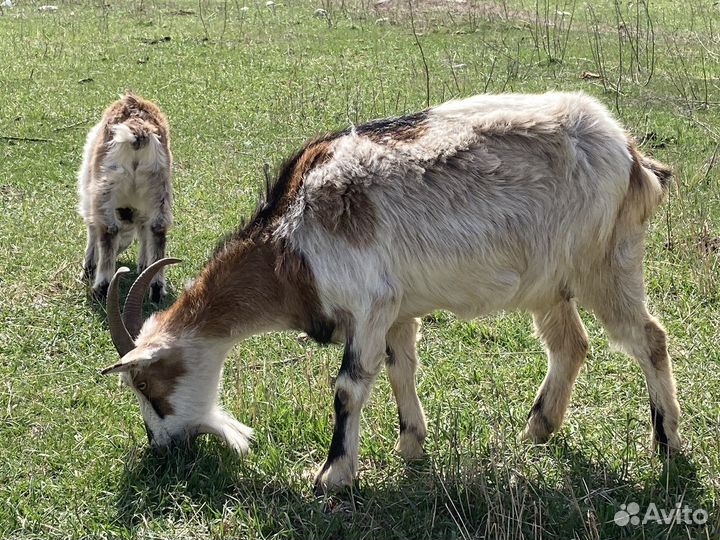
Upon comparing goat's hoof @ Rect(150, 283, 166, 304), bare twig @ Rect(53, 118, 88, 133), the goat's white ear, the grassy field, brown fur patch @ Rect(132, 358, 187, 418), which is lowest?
goat's hoof @ Rect(150, 283, 166, 304)

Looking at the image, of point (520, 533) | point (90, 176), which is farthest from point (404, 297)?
point (90, 176)

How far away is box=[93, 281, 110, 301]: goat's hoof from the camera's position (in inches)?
250

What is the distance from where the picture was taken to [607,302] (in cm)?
420

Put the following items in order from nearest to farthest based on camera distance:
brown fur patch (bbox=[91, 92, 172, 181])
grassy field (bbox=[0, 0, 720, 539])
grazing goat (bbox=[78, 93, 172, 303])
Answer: grassy field (bbox=[0, 0, 720, 539]) < grazing goat (bbox=[78, 93, 172, 303]) < brown fur patch (bbox=[91, 92, 172, 181])

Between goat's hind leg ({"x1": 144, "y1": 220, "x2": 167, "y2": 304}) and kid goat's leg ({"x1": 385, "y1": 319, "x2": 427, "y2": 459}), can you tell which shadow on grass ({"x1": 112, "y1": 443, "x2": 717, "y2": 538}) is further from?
goat's hind leg ({"x1": 144, "y1": 220, "x2": 167, "y2": 304})

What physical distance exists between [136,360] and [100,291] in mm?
2457

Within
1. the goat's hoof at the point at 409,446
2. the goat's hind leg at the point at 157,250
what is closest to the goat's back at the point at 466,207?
the goat's hoof at the point at 409,446

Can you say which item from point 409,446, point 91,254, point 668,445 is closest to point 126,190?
point 91,254

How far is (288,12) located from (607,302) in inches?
557

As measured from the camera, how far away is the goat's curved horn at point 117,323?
4168mm

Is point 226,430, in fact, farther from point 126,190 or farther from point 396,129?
point 126,190

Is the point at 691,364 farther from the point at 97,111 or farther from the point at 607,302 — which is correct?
the point at 97,111

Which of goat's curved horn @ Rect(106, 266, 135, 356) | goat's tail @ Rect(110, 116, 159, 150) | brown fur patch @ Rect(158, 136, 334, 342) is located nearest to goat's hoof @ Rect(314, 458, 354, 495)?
brown fur patch @ Rect(158, 136, 334, 342)

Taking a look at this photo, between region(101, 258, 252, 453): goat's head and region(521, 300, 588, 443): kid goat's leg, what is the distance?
1.47 meters
